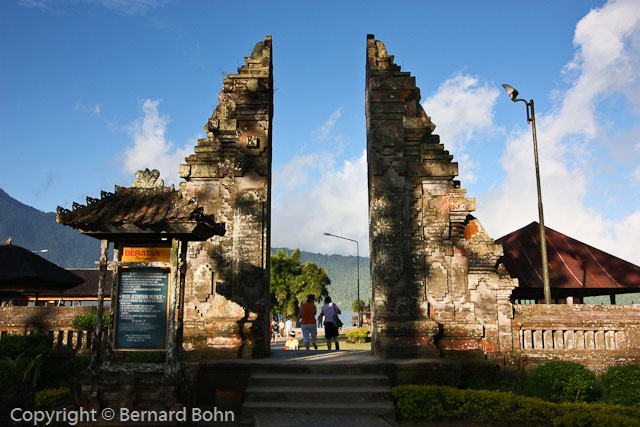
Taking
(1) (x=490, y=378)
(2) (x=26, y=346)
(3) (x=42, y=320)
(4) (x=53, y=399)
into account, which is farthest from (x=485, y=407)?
(3) (x=42, y=320)

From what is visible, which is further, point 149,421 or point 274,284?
point 274,284

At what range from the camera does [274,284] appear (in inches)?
2106

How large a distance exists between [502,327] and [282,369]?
584 cm

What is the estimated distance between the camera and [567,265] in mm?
16719

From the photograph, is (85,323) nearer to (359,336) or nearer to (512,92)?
(512,92)

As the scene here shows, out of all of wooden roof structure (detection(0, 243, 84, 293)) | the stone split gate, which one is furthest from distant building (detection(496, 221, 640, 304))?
wooden roof structure (detection(0, 243, 84, 293))

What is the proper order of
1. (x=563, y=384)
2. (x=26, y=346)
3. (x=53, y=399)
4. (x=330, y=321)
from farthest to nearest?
(x=330, y=321) < (x=26, y=346) < (x=563, y=384) < (x=53, y=399)

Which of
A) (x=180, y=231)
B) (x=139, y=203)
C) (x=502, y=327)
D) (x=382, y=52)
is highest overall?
(x=382, y=52)

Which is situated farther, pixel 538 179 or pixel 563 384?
pixel 538 179

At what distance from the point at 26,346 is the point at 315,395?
648cm

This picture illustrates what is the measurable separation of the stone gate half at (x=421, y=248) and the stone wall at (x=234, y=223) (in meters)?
3.07

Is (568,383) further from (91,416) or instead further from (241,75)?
(241,75)

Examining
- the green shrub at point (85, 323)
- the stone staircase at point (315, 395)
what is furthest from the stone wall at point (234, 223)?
the green shrub at point (85, 323)

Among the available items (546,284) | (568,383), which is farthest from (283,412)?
(546,284)
